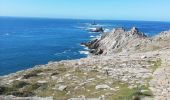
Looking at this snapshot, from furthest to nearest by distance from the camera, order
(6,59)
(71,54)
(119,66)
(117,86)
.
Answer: (71,54) → (6,59) → (119,66) → (117,86)

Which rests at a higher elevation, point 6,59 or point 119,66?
point 119,66

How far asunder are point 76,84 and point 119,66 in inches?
245

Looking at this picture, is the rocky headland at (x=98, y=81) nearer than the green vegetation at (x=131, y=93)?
No

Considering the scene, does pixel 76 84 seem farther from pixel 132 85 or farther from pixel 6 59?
pixel 6 59

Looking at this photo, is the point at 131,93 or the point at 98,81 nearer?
the point at 131,93

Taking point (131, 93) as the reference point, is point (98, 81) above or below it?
below

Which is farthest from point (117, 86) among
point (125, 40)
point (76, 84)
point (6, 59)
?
point (6, 59)

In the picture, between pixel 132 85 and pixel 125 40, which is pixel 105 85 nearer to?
pixel 132 85

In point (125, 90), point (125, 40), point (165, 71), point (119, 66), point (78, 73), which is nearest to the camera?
point (125, 90)

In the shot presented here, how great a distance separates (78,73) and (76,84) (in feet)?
11.6

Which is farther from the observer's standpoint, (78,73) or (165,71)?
(78,73)

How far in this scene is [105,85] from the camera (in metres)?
20.4

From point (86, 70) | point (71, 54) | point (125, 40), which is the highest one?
point (86, 70)

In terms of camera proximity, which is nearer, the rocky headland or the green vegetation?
the green vegetation
